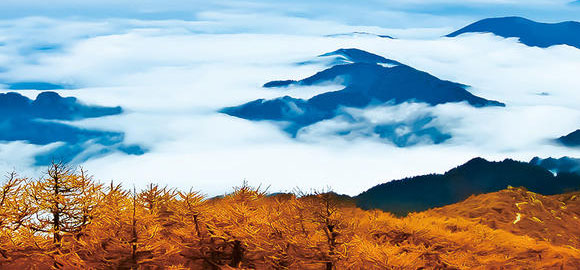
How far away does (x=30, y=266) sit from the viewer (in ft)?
89.7

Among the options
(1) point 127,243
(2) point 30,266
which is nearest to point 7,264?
(2) point 30,266

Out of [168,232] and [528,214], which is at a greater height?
[168,232]

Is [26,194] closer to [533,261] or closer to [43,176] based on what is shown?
[43,176]

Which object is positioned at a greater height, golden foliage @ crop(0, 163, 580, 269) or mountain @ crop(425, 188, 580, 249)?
golden foliage @ crop(0, 163, 580, 269)

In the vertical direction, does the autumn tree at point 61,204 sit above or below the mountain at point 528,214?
above

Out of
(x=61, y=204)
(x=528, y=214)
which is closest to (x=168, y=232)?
(x=61, y=204)

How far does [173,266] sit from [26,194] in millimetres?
9368

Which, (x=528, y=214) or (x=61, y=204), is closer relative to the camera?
(x=61, y=204)

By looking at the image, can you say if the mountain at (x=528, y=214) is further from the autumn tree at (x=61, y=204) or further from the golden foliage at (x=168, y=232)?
the autumn tree at (x=61, y=204)

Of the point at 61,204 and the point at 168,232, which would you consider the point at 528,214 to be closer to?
the point at 168,232

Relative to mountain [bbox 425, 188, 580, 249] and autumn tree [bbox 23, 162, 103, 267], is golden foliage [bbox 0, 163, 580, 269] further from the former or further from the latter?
mountain [bbox 425, 188, 580, 249]

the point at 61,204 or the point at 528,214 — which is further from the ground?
the point at 61,204

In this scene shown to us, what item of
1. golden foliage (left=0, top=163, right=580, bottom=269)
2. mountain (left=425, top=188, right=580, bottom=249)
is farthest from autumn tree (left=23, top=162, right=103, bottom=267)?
mountain (left=425, top=188, right=580, bottom=249)

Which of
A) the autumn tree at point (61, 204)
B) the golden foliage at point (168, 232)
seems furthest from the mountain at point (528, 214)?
the autumn tree at point (61, 204)
